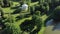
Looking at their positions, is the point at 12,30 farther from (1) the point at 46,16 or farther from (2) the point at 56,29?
(1) the point at 46,16

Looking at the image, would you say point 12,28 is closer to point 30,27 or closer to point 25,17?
point 30,27

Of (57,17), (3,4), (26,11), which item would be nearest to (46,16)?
(57,17)

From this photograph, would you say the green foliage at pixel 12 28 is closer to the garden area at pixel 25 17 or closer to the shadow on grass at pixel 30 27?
→ the garden area at pixel 25 17

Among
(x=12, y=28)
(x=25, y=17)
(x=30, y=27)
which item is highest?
(x=12, y=28)

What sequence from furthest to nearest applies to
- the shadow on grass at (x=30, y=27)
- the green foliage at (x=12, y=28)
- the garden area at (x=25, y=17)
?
the shadow on grass at (x=30, y=27) < the garden area at (x=25, y=17) < the green foliage at (x=12, y=28)

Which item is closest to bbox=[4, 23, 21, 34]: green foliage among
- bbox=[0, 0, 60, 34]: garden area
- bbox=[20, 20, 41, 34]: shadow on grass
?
bbox=[0, 0, 60, 34]: garden area

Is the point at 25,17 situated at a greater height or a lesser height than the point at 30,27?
greater

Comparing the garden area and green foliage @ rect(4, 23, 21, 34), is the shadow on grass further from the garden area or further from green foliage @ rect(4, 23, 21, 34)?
green foliage @ rect(4, 23, 21, 34)

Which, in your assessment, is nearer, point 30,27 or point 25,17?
point 30,27

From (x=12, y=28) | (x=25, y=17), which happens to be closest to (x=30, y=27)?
(x=12, y=28)

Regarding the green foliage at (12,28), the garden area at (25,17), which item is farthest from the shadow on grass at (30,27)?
the green foliage at (12,28)
